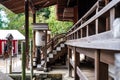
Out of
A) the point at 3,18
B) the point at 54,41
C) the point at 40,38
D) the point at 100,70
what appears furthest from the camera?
the point at 3,18

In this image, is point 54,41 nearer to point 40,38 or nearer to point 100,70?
point 40,38

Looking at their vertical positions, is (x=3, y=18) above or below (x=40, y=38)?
above

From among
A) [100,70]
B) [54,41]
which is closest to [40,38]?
[54,41]

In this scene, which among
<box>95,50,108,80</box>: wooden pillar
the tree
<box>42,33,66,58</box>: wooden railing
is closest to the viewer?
<box>95,50,108,80</box>: wooden pillar

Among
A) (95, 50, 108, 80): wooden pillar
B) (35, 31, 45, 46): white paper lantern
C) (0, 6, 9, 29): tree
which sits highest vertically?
(0, 6, 9, 29): tree

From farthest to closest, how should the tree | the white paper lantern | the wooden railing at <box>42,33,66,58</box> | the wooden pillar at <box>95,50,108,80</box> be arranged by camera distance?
1. the tree
2. the wooden railing at <box>42,33,66,58</box>
3. the white paper lantern
4. the wooden pillar at <box>95,50,108,80</box>

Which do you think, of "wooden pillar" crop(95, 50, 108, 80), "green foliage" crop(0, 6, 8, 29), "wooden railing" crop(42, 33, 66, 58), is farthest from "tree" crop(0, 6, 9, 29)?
"wooden pillar" crop(95, 50, 108, 80)

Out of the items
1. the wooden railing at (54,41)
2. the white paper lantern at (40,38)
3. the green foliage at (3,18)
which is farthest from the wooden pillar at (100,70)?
the green foliage at (3,18)

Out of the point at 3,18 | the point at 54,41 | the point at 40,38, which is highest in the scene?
the point at 3,18

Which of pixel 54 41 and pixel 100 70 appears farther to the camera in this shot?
pixel 54 41

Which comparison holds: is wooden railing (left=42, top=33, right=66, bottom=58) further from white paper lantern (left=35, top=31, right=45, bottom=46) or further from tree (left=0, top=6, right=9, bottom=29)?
tree (left=0, top=6, right=9, bottom=29)

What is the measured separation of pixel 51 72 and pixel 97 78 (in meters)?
9.44

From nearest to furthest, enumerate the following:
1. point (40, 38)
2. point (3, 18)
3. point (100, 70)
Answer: point (100, 70), point (40, 38), point (3, 18)

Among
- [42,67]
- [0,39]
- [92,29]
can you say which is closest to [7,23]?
[0,39]
